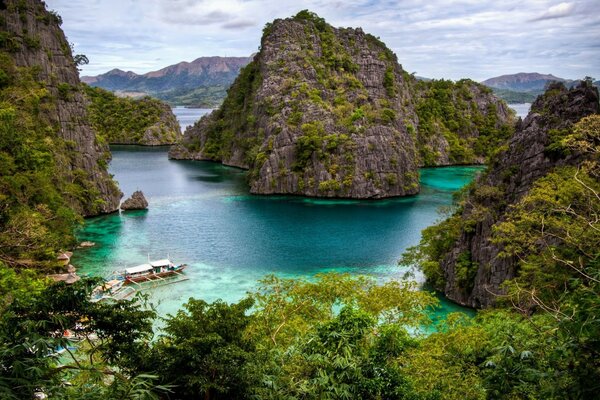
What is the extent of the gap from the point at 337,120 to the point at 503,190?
54062 millimetres

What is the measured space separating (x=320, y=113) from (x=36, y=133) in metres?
48.7

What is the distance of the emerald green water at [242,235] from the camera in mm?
42875

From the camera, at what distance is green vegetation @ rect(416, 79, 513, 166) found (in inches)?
4673

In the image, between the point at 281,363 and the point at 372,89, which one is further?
the point at 372,89

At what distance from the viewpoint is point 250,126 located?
103m

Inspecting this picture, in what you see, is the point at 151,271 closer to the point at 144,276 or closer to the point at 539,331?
the point at 144,276

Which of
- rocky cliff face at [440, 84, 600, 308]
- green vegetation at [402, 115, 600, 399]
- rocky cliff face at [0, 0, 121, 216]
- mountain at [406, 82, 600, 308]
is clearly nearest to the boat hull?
rocky cliff face at [0, 0, 121, 216]

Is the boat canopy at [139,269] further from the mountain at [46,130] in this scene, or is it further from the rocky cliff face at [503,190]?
the rocky cliff face at [503,190]

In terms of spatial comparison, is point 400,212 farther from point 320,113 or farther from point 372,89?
point 372,89

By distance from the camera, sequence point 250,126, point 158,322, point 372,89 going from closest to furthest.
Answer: point 158,322 < point 250,126 < point 372,89

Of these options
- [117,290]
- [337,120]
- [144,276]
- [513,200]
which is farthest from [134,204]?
[513,200]

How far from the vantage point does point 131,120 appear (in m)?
153

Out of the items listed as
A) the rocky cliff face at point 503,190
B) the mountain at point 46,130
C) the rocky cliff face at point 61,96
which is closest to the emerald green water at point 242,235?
the rocky cliff face at point 503,190

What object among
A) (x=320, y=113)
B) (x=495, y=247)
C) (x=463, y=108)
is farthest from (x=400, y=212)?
(x=463, y=108)
